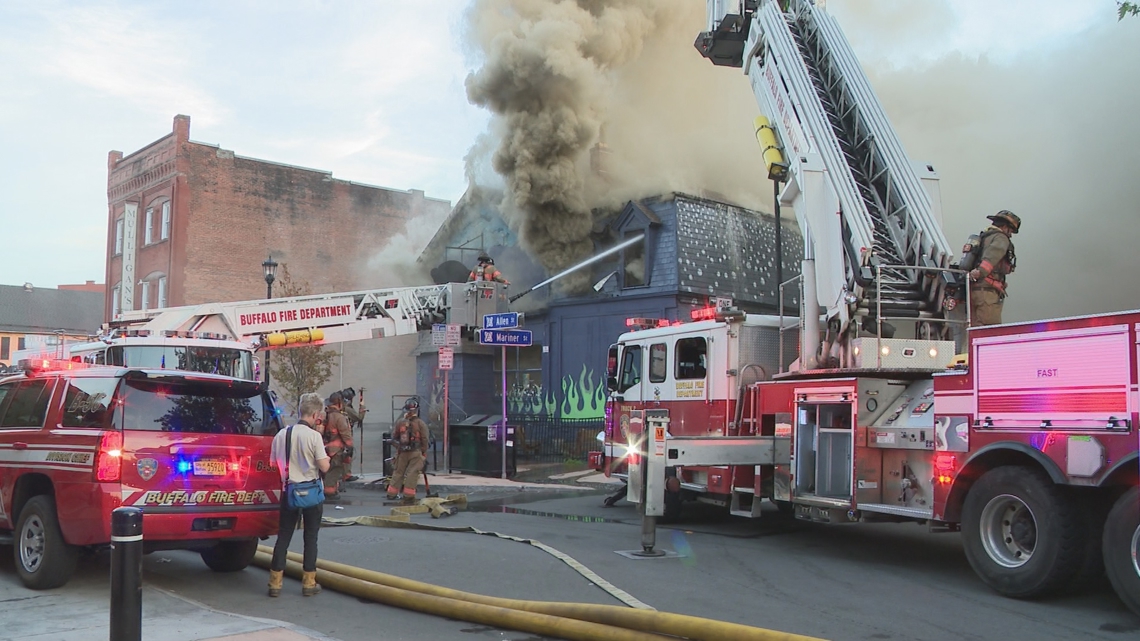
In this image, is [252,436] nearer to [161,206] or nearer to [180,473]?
[180,473]

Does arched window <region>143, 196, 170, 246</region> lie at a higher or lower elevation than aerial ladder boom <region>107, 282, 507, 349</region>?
higher

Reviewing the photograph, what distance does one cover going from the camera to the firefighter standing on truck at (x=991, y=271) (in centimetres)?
909

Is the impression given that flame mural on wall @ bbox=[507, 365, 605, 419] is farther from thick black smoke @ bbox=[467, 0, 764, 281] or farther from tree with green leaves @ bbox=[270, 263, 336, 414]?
tree with green leaves @ bbox=[270, 263, 336, 414]

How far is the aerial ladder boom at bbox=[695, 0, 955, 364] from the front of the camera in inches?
371

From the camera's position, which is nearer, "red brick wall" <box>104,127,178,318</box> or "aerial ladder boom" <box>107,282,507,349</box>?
"aerial ladder boom" <box>107,282,507,349</box>

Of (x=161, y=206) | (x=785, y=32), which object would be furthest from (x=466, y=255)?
(x=785, y=32)

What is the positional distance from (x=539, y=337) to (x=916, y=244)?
50.2ft

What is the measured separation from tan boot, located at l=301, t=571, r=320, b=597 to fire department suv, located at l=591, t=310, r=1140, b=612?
3282 millimetres

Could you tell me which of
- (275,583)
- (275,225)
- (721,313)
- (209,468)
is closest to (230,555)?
(275,583)

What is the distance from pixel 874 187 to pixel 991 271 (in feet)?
5.89

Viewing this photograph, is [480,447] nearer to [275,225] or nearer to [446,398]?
[446,398]

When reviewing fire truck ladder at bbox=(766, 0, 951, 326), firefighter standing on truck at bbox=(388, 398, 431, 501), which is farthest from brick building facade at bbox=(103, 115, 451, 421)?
fire truck ladder at bbox=(766, 0, 951, 326)

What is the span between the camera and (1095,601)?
279 inches

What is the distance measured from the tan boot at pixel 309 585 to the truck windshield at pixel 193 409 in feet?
4.10
